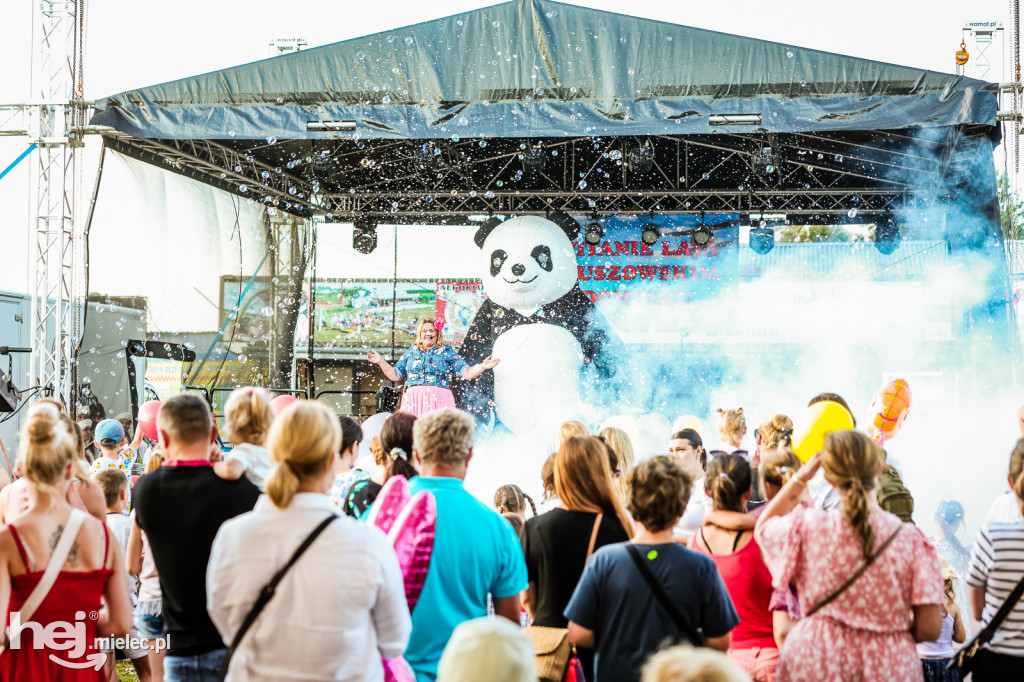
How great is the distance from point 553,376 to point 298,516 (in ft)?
26.2

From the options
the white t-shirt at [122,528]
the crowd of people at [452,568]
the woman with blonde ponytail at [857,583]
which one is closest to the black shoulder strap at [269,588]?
the crowd of people at [452,568]

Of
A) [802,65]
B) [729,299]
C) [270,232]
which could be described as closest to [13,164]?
[270,232]

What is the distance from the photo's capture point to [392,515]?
2330 millimetres

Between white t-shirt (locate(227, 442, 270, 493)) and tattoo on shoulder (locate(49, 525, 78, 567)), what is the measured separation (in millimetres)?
463

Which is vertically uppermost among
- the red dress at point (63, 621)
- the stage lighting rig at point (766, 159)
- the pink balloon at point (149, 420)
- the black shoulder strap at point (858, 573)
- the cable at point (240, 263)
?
the stage lighting rig at point (766, 159)

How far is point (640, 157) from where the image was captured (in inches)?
354

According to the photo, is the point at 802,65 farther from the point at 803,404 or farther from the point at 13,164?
the point at 13,164

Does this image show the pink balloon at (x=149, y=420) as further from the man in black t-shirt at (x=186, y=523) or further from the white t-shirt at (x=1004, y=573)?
the white t-shirt at (x=1004, y=573)

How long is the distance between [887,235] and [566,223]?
359cm

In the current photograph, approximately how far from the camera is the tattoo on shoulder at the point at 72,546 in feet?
7.70

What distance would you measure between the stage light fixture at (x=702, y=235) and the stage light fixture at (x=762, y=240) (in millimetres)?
469

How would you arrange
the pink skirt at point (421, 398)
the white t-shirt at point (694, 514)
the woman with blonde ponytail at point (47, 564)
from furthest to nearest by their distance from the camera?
the pink skirt at point (421, 398) < the white t-shirt at point (694, 514) < the woman with blonde ponytail at point (47, 564)

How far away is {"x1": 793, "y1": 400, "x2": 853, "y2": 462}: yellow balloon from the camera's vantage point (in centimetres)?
396

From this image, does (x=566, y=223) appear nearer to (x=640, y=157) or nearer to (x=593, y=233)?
(x=593, y=233)
